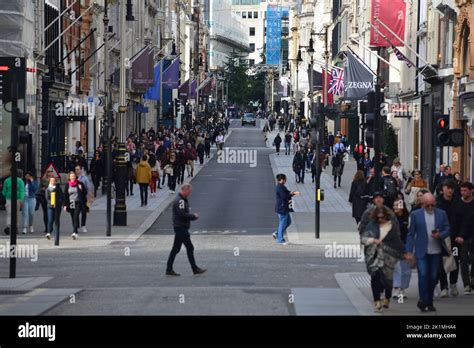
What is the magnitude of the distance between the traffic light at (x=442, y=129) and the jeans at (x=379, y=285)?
7.57m

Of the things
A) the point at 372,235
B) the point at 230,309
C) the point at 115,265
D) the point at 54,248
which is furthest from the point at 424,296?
the point at 54,248

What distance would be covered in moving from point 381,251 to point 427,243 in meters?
0.66

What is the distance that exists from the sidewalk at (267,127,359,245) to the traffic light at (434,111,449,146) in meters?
5.00

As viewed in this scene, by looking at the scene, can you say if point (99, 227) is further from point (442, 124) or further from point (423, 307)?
point (423, 307)

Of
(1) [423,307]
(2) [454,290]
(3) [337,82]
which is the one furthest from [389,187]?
(3) [337,82]

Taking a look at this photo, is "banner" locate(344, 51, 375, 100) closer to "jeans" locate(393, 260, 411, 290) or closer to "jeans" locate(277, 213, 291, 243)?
"jeans" locate(277, 213, 291, 243)

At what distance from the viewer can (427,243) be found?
17953mm

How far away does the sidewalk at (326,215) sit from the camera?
31719 mm

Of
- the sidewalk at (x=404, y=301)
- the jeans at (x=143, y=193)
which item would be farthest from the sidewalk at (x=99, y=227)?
the sidewalk at (x=404, y=301)

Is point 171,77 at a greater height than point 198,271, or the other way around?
point 171,77

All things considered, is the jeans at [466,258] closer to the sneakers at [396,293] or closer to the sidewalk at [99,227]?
the sneakers at [396,293]
